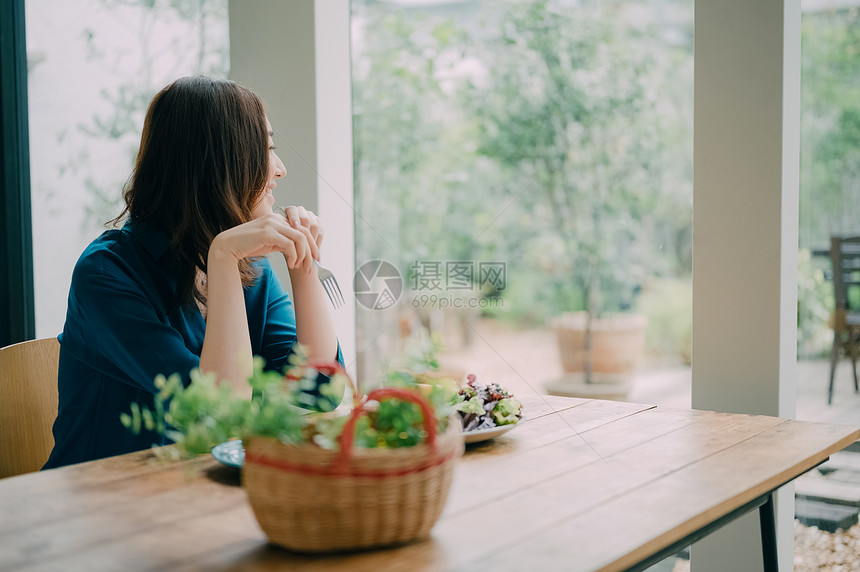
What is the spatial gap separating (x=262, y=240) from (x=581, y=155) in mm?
2202

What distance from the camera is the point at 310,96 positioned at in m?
2.29

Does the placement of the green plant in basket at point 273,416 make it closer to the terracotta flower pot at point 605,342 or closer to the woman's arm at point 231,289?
the woman's arm at point 231,289

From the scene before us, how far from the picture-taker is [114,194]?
110 inches

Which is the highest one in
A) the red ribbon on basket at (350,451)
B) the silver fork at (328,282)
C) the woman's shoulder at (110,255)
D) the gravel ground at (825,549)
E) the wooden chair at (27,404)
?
the woman's shoulder at (110,255)

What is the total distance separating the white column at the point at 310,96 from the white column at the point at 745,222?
3.44 ft

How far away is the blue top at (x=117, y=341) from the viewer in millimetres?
1399

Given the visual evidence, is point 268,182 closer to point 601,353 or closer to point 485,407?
point 485,407

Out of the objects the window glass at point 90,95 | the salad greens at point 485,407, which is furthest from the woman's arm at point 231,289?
the window glass at point 90,95

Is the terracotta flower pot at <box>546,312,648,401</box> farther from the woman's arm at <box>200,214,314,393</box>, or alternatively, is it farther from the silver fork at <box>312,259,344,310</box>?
the woman's arm at <box>200,214,314,393</box>

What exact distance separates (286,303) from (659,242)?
74.2 inches

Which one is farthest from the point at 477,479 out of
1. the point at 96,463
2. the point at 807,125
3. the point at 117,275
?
the point at 807,125

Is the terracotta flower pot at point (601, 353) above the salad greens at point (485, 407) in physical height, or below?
below

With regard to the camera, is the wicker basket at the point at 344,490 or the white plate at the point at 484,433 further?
the white plate at the point at 484,433

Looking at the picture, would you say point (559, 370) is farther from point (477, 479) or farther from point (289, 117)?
point (477, 479)
